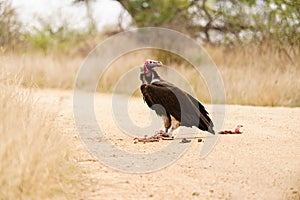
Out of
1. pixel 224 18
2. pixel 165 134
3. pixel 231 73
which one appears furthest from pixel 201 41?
pixel 165 134

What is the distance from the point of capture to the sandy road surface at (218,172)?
4.39 metres

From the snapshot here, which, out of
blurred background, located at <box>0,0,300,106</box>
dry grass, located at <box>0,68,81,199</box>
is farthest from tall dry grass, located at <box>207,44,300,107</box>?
dry grass, located at <box>0,68,81,199</box>

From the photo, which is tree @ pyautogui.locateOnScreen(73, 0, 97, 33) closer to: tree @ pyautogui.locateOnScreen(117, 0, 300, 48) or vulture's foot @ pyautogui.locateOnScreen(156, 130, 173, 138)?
tree @ pyautogui.locateOnScreen(117, 0, 300, 48)

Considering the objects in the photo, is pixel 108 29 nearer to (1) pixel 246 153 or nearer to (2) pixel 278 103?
(2) pixel 278 103

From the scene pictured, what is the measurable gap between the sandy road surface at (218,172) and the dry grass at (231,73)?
3.28m

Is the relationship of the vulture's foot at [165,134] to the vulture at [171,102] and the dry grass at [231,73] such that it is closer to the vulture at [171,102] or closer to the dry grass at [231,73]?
the vulture at [171,102]

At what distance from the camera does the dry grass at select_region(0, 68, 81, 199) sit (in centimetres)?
396

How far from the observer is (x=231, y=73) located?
1208cm

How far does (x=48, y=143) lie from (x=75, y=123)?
317 cm

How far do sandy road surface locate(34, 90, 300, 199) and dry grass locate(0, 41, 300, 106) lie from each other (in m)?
3.28

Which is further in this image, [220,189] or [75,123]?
[75,123]

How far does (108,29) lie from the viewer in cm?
2122

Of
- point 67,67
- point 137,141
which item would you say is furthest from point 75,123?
point 67,67

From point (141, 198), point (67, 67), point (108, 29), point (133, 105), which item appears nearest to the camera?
point (141, 198)
